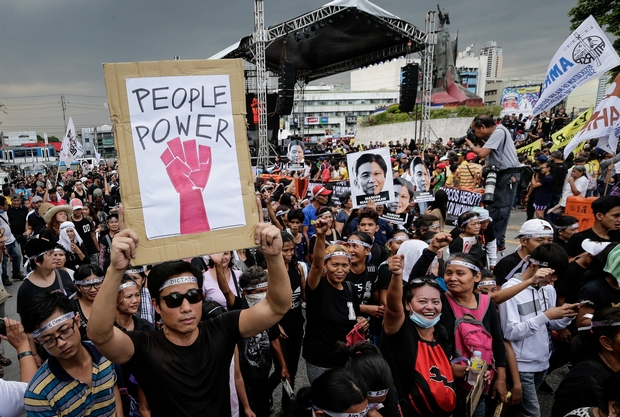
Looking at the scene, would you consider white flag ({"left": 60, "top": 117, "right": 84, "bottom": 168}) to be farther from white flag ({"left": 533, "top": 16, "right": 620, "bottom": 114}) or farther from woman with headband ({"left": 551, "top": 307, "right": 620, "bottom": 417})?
woman with headband ({"left": 551, "top": 307, "right": 620, "bottom": 417})

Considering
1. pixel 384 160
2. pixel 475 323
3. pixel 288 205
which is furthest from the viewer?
pixel 288 205

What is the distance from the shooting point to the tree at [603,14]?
18.5 meters

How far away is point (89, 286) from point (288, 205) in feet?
13.9

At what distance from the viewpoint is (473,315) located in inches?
116

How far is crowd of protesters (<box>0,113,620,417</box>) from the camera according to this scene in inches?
74.0

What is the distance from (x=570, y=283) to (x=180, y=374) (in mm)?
3651

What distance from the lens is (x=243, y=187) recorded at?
6.11 feet

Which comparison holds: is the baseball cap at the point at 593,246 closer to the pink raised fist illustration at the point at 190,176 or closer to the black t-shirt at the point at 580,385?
the black t-shirt at the point at 580,385

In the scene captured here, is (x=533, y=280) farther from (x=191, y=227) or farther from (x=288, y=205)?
(x=288, y=205)

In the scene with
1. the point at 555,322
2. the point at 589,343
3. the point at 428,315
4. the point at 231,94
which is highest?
the point at 231,94

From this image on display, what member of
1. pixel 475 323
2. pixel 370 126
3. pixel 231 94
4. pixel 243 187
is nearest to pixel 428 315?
pixel 475 323

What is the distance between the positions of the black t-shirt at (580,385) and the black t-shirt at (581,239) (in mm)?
2370

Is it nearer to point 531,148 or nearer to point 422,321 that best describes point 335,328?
point 422,321

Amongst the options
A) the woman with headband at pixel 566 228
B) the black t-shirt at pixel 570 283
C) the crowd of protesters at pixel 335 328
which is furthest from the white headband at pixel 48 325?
the woman with headband at pixel 566 228
